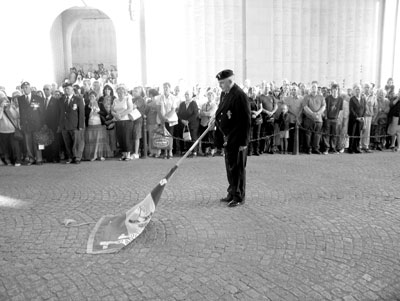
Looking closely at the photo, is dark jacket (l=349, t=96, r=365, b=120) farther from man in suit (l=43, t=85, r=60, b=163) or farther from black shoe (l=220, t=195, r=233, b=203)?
man in suit (l=43, t=85, r=60, b=163)

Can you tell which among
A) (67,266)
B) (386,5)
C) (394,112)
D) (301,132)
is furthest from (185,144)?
(386,5)

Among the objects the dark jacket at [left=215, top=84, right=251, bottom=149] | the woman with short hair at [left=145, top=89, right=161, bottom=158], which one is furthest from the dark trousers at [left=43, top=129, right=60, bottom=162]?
the dark jacket at [left=215, top=84, right=251, bottom=149]

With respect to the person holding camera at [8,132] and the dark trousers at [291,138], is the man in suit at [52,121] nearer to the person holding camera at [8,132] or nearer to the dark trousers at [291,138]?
the person holding camera at [8,132]

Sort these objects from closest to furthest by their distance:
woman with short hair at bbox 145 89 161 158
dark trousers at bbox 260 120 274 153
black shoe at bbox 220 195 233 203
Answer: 1. black shoe at bbox 220 195 233 203
2. woman with short hair at bbox 145 89 161 158
3. dark trousers at bbox 260 120 274 153

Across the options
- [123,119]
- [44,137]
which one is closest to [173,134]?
[123,119]

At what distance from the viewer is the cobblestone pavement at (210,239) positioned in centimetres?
422

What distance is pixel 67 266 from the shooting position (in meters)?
4.71

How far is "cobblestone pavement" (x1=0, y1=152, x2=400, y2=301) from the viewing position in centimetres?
422

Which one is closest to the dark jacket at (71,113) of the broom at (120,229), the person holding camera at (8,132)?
the person holding camera at (8,132)

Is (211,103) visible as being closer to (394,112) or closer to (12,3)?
(394,112)

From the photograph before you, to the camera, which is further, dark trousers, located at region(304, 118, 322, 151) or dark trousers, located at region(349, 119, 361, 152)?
dark trousers, located at region(349, 119, 361, 152)

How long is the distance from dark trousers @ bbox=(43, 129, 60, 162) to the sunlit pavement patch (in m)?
3.46

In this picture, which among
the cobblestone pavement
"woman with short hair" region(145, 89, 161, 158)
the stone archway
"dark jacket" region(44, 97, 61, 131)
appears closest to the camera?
the cobblestone pavement

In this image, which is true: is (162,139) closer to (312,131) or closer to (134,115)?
(134,115)
